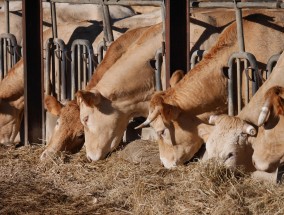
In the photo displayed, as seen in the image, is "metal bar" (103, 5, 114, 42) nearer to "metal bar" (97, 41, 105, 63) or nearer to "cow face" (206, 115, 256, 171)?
"metal bar" (97, 41, 105, 63)

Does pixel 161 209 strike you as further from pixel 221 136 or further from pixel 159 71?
pixel 159 71

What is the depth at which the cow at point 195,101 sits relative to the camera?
877 centimetres

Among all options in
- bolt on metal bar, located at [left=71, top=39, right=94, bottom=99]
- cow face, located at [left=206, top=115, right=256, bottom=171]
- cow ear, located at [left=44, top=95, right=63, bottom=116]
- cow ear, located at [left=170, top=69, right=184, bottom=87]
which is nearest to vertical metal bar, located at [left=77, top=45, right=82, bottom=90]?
bolt on metal bar, located at [left=71, top=39, right=94, bottom=99]

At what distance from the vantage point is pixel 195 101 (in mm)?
8781

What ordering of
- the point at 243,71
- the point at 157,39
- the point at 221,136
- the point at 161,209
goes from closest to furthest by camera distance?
the point at 161,209, the point at 221,136, the point at 243,71, the point at 157,39

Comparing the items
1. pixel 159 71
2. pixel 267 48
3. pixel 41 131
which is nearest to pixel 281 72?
pixel 267 48

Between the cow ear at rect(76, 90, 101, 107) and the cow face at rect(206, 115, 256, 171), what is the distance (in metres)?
2.21

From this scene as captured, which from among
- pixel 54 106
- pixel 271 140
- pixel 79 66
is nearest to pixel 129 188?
pixel 271 140

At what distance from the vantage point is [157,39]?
1007 centimetres

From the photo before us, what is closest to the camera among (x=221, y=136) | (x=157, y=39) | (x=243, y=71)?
(x=221, y=136)

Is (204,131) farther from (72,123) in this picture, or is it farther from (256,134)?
(72,123)

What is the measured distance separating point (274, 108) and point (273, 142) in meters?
0.33

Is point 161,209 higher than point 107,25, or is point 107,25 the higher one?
point 107,25

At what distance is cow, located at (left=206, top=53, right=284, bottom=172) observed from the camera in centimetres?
743
